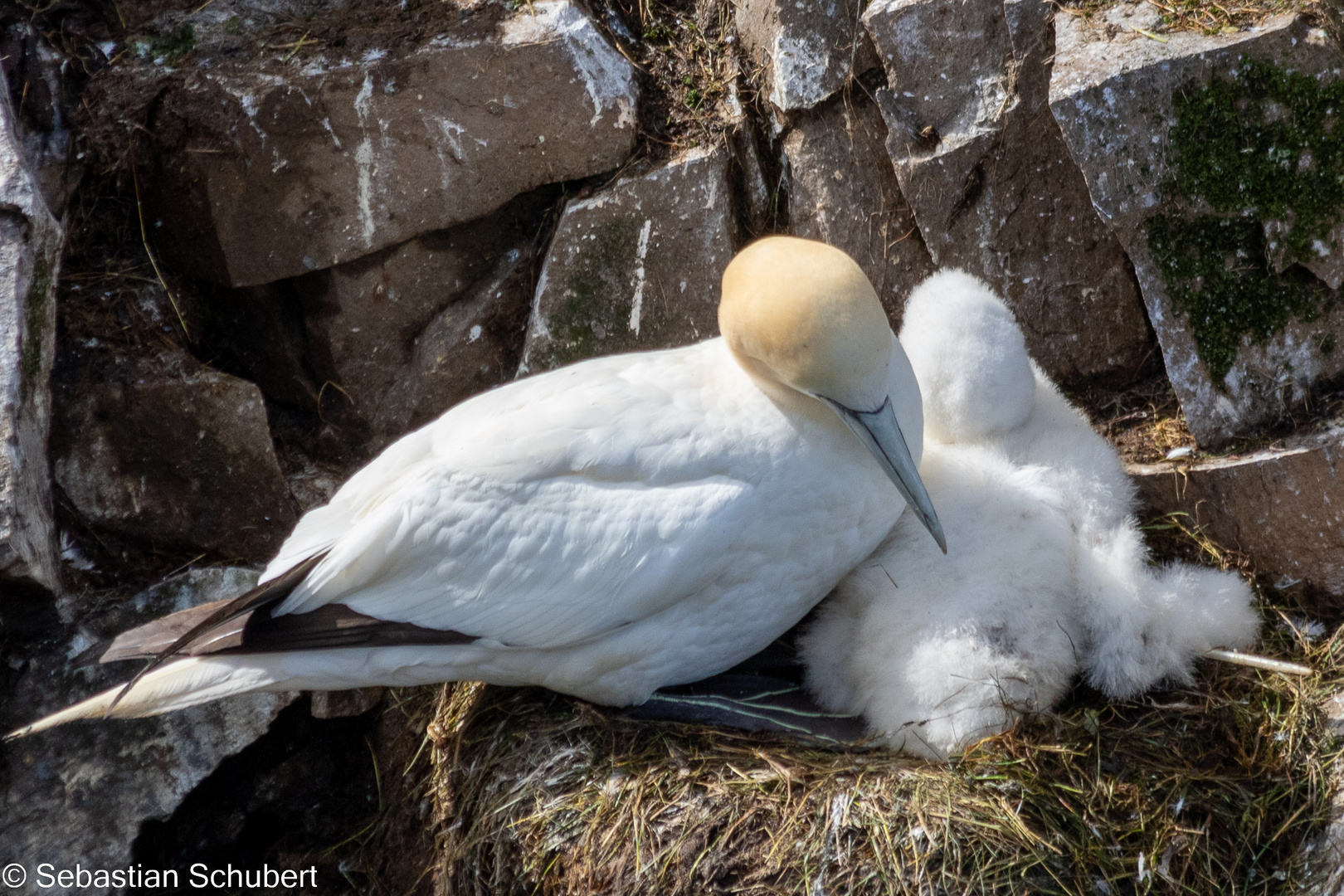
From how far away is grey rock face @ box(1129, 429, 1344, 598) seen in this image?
9.81 feet

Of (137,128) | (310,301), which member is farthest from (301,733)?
(137,128)

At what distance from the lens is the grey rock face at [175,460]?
355 cm

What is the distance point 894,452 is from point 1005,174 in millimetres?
1234

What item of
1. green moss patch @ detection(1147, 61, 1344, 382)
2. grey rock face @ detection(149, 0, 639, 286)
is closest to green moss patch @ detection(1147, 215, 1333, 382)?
green moss patch @ detection(1147, 61, 1344, 382)

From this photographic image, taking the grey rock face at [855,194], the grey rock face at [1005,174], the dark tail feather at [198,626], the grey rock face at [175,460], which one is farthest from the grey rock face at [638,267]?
the dark tail feather at [198,626]

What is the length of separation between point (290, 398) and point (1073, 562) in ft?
8.87

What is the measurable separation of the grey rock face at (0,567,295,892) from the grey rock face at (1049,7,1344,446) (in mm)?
2948

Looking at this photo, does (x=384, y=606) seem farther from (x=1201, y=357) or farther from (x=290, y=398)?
(x=1201, y=357)

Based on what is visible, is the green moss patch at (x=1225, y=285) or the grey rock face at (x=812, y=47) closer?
the green moss patch at (x=1225, y=285)

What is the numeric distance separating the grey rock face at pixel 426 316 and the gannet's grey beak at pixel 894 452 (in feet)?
5.13

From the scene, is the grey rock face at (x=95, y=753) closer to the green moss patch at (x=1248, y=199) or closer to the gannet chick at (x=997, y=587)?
the gannet chick at (x=997, y=587)

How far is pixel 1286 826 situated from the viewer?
8.60ft

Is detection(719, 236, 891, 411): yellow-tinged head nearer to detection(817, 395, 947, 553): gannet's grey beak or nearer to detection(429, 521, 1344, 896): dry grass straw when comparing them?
detection(817, 395, 947, 553): gannet's grey beak

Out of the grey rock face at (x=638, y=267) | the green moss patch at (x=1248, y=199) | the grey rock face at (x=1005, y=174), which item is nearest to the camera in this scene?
the green moss patch at (x=1248, y=199)
